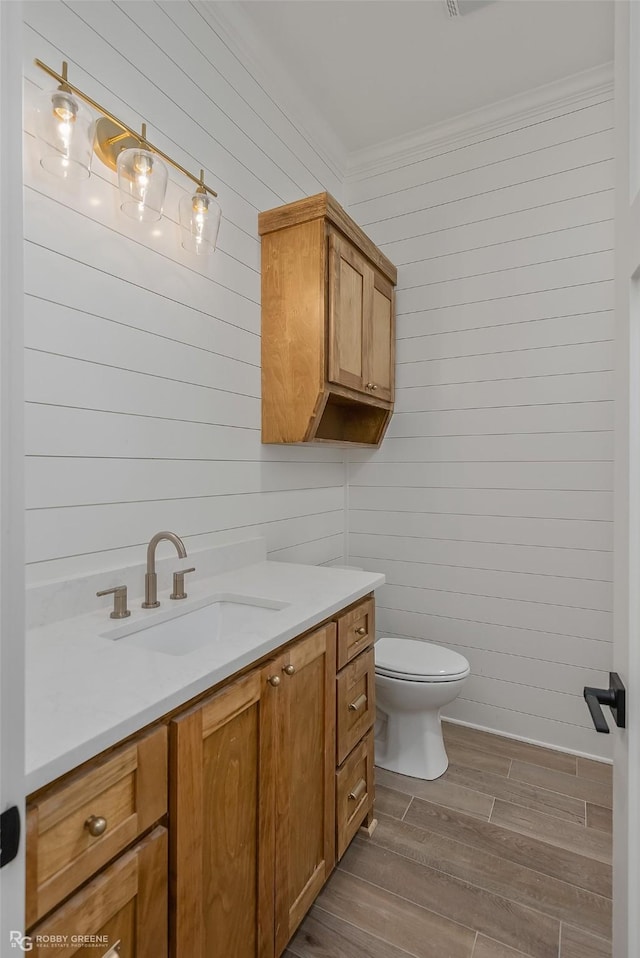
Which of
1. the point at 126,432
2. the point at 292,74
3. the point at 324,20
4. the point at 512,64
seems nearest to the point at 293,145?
the point at 292,74

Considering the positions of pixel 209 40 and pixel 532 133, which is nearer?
pixel 209 40

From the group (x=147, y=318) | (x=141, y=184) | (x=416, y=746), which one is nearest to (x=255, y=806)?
(x=416, y=746)

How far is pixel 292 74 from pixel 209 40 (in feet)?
1.92

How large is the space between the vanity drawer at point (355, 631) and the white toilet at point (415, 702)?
414 mm

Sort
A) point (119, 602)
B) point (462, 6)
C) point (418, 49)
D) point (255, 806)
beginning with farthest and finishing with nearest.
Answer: point (418, 49)
point (462, 6)
point (119, 602)
point (255, 806)

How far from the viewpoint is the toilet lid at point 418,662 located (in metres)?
2.03

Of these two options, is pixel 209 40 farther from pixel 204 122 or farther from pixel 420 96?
pixel 420 96

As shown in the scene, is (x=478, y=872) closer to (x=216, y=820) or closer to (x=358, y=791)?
(x=358, y=791)

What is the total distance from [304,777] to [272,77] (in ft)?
8.88

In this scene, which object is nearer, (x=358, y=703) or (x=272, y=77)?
(x=358, y=703)

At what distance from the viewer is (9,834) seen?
16.4 inches

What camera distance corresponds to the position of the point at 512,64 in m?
2.19

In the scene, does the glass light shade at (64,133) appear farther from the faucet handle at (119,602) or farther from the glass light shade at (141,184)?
the faucet handle at (119,602)

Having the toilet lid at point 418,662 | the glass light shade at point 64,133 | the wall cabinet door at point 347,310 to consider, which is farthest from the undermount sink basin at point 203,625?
the glass light shade at point 64,133
